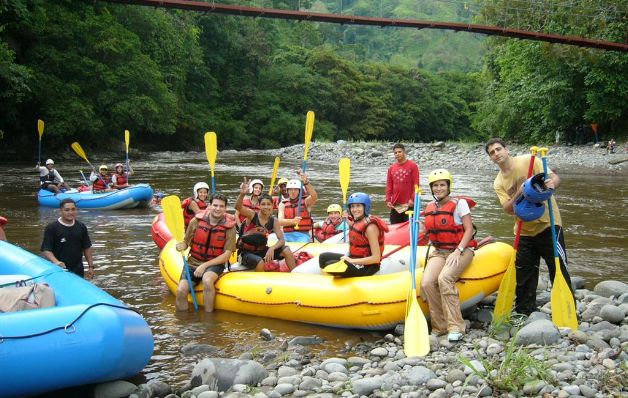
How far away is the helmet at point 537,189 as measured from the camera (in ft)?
13.5

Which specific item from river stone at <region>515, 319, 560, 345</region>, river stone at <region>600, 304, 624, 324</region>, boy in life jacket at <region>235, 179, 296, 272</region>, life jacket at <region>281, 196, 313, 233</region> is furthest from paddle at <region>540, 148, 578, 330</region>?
life jacket at <region>281, 196, 313, 233</region>

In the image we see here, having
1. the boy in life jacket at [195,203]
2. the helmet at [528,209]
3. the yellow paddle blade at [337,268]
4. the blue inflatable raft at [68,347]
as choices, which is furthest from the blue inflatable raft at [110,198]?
the helmet at [528,209]

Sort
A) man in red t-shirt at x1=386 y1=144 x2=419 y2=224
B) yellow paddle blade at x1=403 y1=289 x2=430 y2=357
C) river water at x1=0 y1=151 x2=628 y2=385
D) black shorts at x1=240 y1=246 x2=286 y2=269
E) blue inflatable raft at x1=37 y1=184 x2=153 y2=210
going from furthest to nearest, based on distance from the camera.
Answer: blue inflatable raft at x1=37 y1=184 x2=153 y2=210 → man in red t-shirt at x1=386 y1=144 x2=419 y2=224 → black shorts at x1=240 y1=246 x2=286 y2=269 → river water at x1=0 y1=151 x2=628 y2=385 → yellow paddle blade at x1=403 y1=289 x2=430 y2=357

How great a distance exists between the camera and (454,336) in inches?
171

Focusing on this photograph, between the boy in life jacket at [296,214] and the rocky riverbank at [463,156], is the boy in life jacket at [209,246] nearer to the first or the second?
the boy in life jacket at [296,214]

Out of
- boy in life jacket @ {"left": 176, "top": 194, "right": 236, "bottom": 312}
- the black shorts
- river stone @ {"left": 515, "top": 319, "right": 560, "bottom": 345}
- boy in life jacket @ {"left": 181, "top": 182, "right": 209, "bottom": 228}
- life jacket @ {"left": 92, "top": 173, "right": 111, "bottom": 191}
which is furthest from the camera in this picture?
life jacket @ {"left": 92, "top": 173, "right": 111, "bottom": 191}

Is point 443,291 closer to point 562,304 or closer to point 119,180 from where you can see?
point 562,304

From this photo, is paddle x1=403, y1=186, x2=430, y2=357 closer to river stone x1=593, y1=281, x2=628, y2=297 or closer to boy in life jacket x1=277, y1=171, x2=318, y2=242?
river stone x1=593, y1=281, x2=628, y2=297

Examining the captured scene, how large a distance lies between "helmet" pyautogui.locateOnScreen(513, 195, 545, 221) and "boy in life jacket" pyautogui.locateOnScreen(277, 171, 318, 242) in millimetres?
3132

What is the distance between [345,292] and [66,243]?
2.23m

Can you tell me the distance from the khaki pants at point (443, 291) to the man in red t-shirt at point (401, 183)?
86.2 inches

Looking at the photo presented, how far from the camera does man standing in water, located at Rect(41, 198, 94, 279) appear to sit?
519 centimetres

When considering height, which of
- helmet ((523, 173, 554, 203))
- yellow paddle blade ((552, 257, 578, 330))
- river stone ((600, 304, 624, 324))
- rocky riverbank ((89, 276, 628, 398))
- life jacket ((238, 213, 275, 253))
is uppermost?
helmet ((523, 173, 554, 203))

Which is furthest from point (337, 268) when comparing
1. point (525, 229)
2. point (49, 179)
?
point (49, 179)
